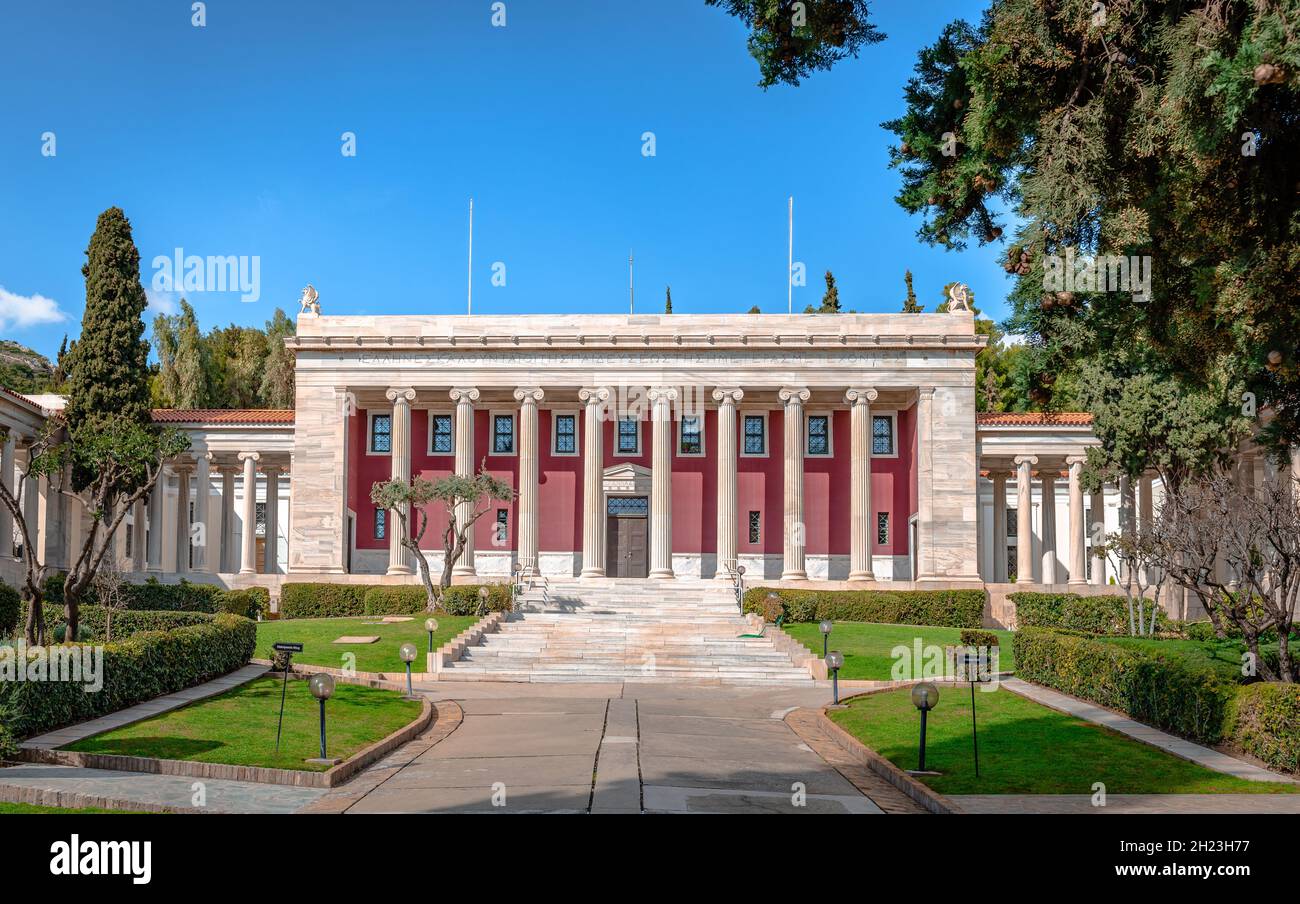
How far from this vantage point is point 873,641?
105 feet

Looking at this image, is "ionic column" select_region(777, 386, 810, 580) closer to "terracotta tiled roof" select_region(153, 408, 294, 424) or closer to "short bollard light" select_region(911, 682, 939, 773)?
"terracotta tiled roof" select_region(153, 408, 294, 424)

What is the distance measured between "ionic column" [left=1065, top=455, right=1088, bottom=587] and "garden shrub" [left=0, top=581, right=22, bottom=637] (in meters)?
37.1

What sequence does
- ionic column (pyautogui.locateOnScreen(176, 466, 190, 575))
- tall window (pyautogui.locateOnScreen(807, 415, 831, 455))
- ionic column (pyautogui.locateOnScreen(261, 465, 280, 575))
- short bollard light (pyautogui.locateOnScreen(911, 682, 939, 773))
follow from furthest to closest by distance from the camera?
ionic column (pyautogui.locateOnScreen(261, 465, 280, 575))
ionic column (pyautogui.locateOnScreen(176, 466, 190, 575))
tall window (pyautogui.locateOnScreen(807, 415, 831, 455))
short bollard light (pyautogui.locateOnScreen(911, 682, 939, 773))

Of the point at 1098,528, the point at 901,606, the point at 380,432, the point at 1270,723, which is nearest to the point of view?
the point at 1270,723

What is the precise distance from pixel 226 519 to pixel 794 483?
25239 mm

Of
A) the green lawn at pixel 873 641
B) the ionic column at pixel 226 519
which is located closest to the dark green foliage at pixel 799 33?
the green lawn at pixel 873 641

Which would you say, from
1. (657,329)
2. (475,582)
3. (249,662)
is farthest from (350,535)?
(249,662)

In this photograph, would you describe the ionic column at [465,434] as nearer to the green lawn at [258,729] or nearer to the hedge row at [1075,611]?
the hedge row at [1075,611]

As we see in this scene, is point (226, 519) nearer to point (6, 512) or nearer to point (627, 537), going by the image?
point (6, 512)

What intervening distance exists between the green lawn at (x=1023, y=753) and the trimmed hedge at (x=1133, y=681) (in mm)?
964

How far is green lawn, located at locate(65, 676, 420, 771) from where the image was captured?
14.6 m

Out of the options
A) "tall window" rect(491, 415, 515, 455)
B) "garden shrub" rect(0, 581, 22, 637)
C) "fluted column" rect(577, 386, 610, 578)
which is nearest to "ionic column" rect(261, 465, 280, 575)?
"tall window" rect(491, 415, 515, 455)

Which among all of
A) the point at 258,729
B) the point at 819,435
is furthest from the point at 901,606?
the point at 258,729
